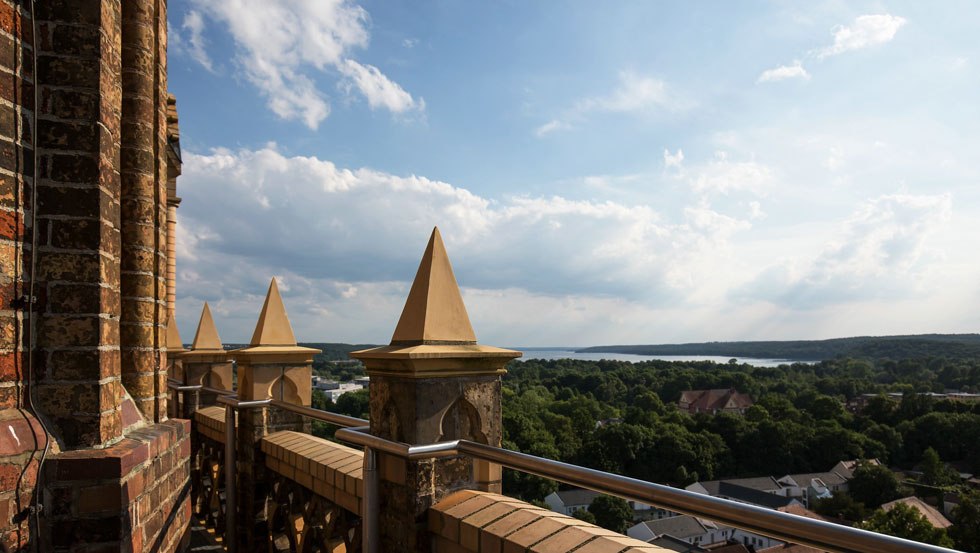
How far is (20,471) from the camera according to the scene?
7.98 ft

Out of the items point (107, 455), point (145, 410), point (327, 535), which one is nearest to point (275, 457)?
point (327, 535)

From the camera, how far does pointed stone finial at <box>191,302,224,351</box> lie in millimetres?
8453

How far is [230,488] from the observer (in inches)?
210

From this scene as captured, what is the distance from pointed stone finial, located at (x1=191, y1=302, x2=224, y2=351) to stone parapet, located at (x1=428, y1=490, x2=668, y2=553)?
6674 mm

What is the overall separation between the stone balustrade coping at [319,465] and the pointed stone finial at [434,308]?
1.01m

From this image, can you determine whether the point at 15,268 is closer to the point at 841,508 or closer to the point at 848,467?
the point at 841,508

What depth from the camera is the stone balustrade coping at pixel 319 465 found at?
355 cm

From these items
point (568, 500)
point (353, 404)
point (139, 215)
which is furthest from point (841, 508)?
point (139, 215)

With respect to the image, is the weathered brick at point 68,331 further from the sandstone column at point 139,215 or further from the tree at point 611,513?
the tree at point 611,513

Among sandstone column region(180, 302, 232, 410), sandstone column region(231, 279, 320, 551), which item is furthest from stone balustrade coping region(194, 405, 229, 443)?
sandstone column region(231, 279, 320, 551)

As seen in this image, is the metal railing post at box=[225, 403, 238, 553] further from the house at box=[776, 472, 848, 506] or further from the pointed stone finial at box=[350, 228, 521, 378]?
the house at box=[776, 472, 848, 506]

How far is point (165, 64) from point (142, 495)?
8.69ft

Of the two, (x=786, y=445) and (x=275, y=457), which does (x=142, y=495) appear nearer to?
(x=275, y=457)

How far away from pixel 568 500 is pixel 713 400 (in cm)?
6175
